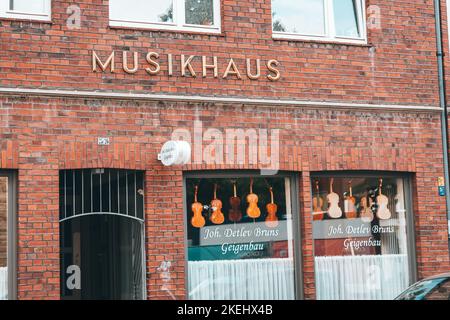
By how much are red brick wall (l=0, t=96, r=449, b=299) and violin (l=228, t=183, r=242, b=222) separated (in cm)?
56

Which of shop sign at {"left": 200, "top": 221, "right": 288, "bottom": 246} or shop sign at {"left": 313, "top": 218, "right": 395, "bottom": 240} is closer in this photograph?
shop sign at {"left": 200, "top": 221, "right": 288, "bottom": 246}

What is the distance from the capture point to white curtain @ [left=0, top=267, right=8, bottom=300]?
453 inches

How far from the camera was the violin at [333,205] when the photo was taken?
1358cm

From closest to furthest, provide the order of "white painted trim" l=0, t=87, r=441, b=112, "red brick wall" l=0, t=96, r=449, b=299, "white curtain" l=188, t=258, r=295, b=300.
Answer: "red brick wall" l=0, t=96, r=449, b=299 → "white painted trim" l=0, t=87, r=441, b=112 → "white curtain" l=188, t=258, r=295, b=300

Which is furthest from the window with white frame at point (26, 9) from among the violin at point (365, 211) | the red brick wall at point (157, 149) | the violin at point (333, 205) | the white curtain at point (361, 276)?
the violin at point (365, 211)

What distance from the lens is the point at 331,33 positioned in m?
13.8

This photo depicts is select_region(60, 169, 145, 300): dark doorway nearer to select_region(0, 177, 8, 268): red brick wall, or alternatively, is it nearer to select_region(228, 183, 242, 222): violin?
select_region(0, 177, 8, 268): red brick wall

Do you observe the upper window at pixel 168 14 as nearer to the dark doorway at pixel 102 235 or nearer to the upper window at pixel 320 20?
the upper window at pixel 320 20

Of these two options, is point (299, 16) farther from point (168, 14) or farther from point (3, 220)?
point (3, 220)

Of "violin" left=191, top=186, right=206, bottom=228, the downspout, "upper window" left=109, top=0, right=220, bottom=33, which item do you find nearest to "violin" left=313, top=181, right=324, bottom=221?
"violin" left=191, top=186, right=206, bottom=228

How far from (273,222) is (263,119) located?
158 centimetres

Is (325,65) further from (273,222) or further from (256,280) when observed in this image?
(256,280)

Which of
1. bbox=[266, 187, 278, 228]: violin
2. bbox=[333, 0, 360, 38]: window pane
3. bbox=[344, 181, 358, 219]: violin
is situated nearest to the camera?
bbox=[266, 187, 278, 228]: violin
